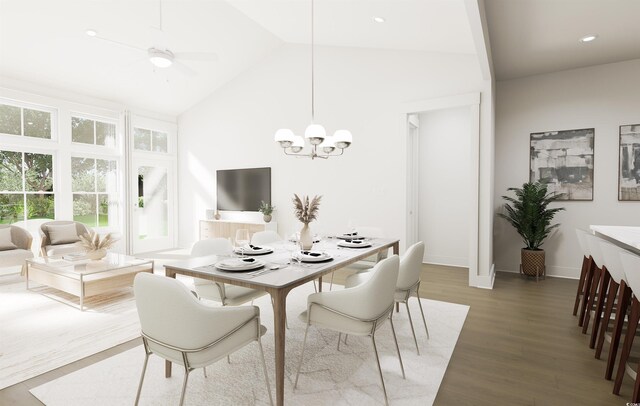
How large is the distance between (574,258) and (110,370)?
225 inches

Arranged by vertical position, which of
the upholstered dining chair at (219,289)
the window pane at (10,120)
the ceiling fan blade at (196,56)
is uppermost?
the ceiling fan blade at (196,56)

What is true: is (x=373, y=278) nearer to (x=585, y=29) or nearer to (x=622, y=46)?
(x=585, y=29)

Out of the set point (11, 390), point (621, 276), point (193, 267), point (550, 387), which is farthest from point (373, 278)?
point (11, 390)

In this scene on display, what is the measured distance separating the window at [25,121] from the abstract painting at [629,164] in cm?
856

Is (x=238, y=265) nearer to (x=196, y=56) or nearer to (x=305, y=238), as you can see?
(x=305, y=238)

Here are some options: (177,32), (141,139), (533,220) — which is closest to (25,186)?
(141,139)

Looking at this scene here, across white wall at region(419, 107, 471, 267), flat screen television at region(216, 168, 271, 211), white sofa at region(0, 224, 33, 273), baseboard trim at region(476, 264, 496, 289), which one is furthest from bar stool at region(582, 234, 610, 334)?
white sofa at region(0, 224, 33, 273)

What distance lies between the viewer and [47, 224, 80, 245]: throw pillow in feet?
16.6

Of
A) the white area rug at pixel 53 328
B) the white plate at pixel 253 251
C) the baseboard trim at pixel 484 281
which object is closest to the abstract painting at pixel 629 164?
the baseboard trim at pixel 484 281

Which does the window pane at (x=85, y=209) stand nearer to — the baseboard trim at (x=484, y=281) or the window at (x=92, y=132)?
the window at (x=92, y=132)

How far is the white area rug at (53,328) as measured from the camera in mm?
2480

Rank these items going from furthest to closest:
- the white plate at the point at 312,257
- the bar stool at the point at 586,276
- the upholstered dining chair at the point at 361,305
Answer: the bar stool at the point at 586,276 < the white plate at the point at 312,257 < the upholstered dining chair at the point at 361,305

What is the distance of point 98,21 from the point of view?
4594mm

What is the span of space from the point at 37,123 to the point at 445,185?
6800 mm
